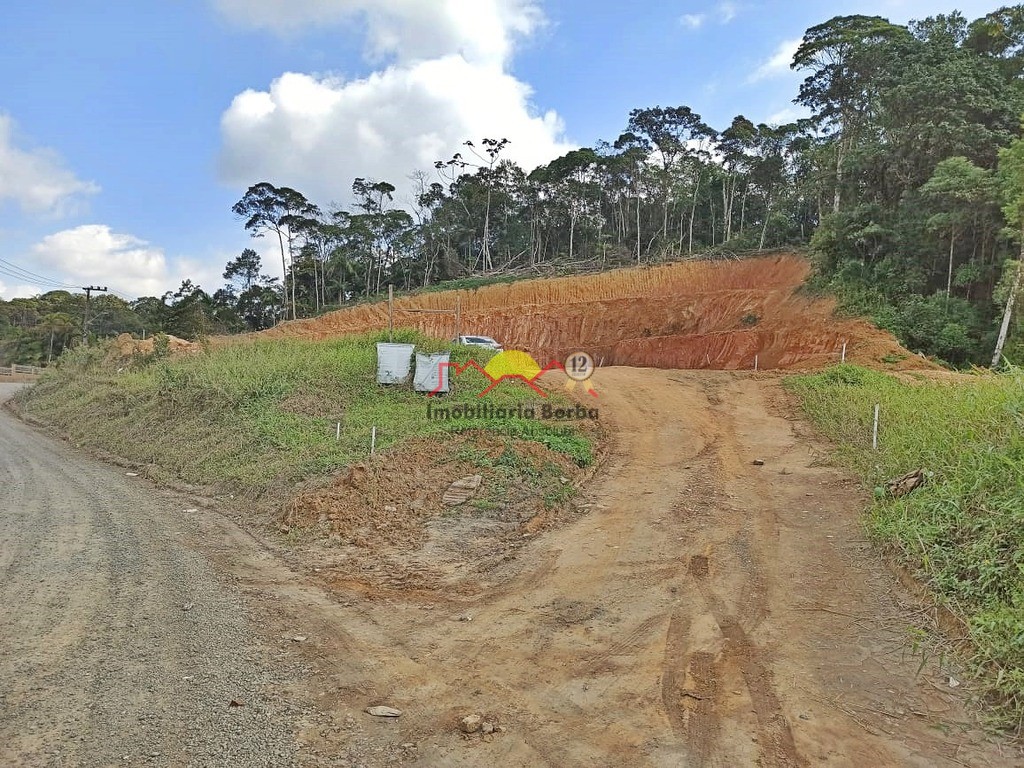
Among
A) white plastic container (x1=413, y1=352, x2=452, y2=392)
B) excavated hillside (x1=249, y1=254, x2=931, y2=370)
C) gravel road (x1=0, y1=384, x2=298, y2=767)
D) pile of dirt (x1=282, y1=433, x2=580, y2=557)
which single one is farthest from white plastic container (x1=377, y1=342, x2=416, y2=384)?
excavated hillside (x1=249, y1=254, x2=931, y2=370)

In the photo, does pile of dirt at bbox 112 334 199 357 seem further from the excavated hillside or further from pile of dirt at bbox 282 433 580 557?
pile of dirt at bbox 282 433 580 557

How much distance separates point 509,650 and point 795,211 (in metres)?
45.6

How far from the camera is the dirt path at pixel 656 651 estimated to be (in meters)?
3.65

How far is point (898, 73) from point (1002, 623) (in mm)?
28789

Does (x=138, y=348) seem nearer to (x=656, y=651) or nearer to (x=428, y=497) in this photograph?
(x=428, y=497)

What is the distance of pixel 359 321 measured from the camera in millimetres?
41406

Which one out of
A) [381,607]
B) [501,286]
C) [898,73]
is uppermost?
[898,73]

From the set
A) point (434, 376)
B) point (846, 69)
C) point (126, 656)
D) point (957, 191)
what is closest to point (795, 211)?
point (846, 69)

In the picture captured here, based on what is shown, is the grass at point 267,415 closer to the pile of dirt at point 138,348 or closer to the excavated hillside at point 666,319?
the pile of dirt at point 138,348

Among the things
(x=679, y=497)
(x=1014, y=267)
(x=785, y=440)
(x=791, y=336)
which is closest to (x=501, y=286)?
(x=791, y=336)

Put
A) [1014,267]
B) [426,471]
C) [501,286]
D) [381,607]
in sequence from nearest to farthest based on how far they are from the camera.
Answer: [381,607], [426,471], [1014,267], [501,286]

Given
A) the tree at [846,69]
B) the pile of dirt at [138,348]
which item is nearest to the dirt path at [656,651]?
the pile of dirt at [138,348]

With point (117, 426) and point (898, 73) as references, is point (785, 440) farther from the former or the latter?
point (898, 73)

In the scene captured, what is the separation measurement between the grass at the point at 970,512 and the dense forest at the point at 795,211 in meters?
14.4
